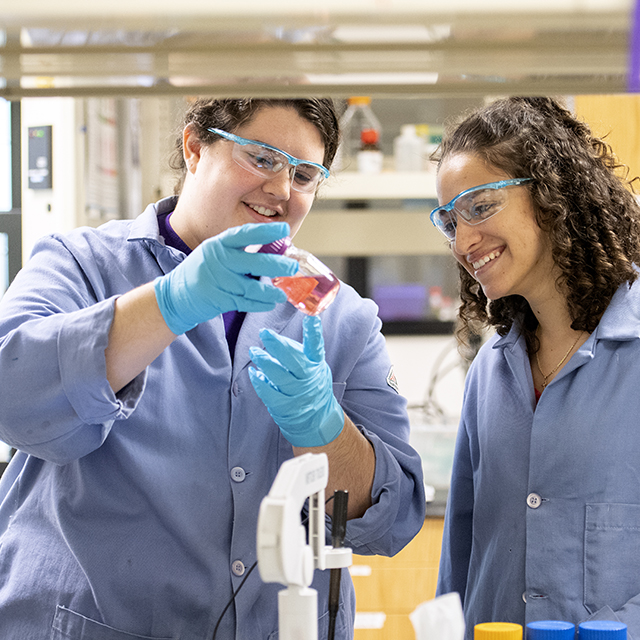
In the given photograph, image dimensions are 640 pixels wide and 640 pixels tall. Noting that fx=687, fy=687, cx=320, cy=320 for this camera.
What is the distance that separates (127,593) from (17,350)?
0.48 meters

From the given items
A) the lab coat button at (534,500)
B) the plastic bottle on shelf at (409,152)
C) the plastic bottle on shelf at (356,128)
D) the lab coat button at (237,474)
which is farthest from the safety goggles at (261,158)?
the plastic bottle on shelf at (356,128)

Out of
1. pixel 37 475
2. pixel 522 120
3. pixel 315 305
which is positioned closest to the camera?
pixel 315 305

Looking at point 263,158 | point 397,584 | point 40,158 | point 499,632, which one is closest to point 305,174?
point 263,158

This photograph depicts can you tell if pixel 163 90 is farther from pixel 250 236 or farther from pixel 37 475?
pixel 37 475

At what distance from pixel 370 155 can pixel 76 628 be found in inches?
120

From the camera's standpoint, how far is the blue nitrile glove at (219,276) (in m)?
1.07

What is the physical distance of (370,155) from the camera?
3.80 metres

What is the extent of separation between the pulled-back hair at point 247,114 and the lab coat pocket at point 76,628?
0.95m

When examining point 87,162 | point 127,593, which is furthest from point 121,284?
point 87,162

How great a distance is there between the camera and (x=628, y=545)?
130 centimetres

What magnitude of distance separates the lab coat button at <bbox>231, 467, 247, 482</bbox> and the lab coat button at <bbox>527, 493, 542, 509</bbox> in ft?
1.90

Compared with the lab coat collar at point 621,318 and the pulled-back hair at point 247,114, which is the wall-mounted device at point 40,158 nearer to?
the pulled-back hair at point 247,114

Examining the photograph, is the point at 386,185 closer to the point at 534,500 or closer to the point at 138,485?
the point at 534,500

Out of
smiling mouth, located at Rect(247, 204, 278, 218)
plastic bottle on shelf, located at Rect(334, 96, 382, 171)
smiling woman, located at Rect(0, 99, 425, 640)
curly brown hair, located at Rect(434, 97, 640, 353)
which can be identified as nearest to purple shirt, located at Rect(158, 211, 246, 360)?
smiling woman, located at Rect(0, 99, 425, 640)
